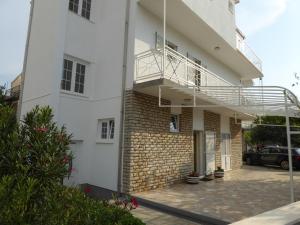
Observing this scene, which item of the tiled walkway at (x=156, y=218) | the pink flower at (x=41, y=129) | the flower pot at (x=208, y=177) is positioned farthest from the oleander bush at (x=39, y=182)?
the flower pot at (x=208, y=177)

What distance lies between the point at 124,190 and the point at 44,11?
8.52 meters

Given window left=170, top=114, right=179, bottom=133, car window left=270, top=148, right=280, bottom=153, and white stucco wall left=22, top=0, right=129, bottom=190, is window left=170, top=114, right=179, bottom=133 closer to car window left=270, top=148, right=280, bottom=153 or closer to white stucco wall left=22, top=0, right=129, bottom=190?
white stucco wall left=22, top=0, right=129, bottom=190

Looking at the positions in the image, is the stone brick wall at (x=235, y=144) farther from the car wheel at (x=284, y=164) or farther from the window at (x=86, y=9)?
the window at (x=86, y=9)

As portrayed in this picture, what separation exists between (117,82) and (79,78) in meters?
1.71

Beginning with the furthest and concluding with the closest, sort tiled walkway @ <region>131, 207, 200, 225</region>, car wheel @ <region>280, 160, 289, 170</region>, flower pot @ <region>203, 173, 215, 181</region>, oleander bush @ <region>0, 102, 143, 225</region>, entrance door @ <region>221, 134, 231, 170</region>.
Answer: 1. car wheel @ <region>280, 160, 289, 170</region>
2. entrance door @ <region>221, 134, 231, 170</region>
3. flower pot @ <region>203, 173, 215, 181</region>
4. tiled walkway @ <region>131, 207, 200, 225</region>
5. oleander bush @ <region>0, 102, 143, 225</region>

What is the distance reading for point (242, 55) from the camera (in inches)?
625

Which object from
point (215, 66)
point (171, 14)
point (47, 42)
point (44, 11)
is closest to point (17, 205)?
point (47, 42)

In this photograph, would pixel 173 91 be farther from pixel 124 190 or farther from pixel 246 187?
pixel 246 187

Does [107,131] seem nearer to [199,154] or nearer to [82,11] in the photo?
[82,11]

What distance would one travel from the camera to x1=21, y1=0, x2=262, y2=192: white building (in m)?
9.73

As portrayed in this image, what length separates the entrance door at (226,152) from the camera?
53.3 feet

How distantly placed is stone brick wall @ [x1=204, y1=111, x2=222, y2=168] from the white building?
1917 mm

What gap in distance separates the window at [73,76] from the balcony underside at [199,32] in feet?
→ 11.6

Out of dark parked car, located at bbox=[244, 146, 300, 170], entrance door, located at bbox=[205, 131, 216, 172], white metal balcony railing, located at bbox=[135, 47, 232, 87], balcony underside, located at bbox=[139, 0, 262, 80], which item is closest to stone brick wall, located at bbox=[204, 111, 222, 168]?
entrance door, located at bbox=[205, 131, 216, 172]
